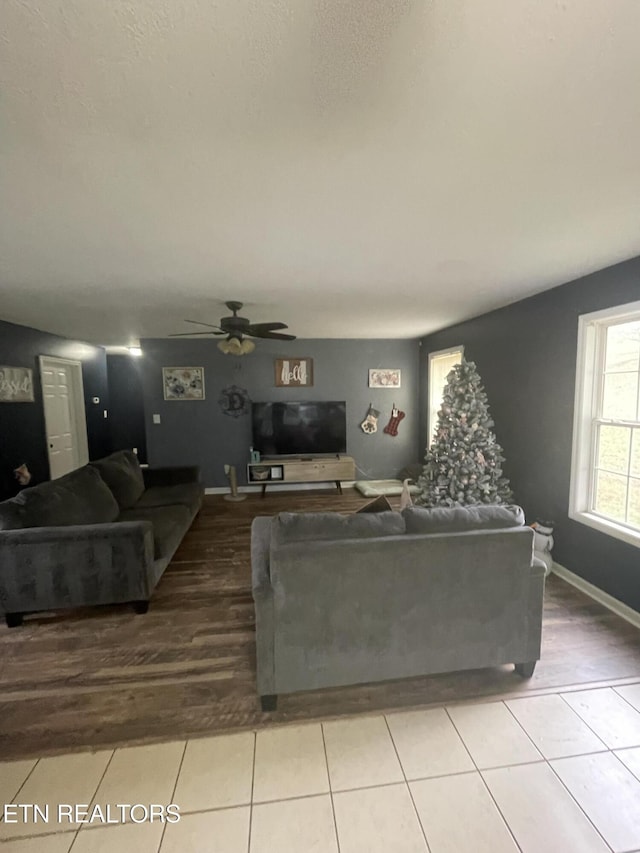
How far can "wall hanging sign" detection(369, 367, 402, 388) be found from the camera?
5.91 m

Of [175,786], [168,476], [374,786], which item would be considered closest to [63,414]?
[168,476]

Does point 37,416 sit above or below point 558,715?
above

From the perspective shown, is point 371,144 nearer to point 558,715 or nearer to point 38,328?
point 558,715

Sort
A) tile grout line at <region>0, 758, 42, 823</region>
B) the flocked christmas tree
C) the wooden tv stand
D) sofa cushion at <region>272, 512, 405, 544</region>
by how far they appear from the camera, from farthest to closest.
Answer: the wooden tv stand
the flocked christmas tree
sofa cushion at <region>272, 512, 405, 544</region>
tile grout line at <region>0, 758, 42, 823</region>

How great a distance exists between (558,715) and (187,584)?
2.54 m

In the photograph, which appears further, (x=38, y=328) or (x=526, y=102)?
(x=38, y=328)

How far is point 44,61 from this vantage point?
37.9 inches

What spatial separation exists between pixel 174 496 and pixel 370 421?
3161 mm

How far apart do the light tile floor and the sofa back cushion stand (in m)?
1.43

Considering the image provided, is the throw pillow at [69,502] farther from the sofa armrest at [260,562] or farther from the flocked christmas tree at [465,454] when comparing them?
the flocked christmas tree at [465,454]

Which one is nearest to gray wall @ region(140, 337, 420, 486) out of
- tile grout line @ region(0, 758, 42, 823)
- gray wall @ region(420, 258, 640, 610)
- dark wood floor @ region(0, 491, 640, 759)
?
gray wall @ region(420, 258, 640, 610)

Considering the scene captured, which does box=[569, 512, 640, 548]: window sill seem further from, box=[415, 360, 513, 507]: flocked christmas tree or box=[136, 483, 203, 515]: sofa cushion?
box=[136, 483, 203, 515]: sofa cushion

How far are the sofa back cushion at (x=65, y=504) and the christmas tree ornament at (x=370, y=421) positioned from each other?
3.68 m

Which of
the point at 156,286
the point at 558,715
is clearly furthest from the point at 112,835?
the point at 156,286
